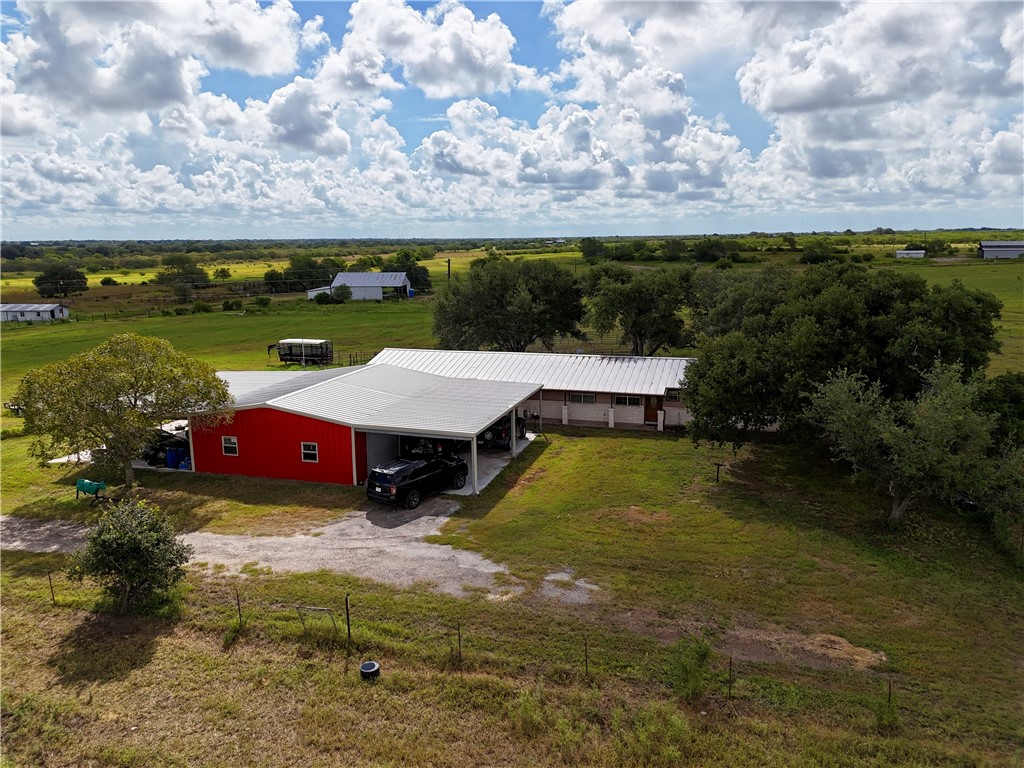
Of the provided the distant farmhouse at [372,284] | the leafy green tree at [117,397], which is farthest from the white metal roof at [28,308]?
the leafy green tree at [117,397]

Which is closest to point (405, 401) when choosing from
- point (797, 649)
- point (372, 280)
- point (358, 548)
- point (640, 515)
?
point (358, 548)

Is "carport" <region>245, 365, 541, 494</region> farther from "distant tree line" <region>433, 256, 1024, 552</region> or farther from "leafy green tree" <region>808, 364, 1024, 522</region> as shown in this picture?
"leafy green tree" <region>808, 364, 1024, 522</region>

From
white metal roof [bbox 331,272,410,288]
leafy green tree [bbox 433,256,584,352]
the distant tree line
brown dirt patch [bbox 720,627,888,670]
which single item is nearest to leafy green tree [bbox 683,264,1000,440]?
the distant tree line

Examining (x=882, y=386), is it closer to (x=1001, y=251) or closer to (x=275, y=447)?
(x=275, y=447)

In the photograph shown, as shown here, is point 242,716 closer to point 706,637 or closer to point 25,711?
point 25,711

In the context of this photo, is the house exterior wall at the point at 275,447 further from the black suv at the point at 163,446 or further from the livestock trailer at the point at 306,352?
the livestock trailer at the point at 306,352
